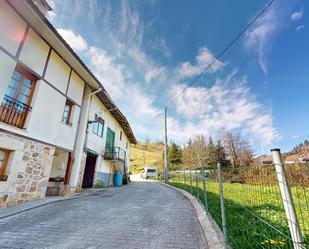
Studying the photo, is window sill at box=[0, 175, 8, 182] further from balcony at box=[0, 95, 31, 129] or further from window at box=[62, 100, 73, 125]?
window at box=[62, 100, 73, 125]

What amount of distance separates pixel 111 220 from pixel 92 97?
8281 mm

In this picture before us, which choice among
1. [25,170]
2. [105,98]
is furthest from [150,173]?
[25,170]

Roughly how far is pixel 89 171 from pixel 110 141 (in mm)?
3149

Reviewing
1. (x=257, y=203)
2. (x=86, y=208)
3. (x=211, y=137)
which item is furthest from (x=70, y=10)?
(x=211, y=137)

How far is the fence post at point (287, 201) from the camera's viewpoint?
64.0 inches

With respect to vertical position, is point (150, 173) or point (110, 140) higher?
point (110, 140)

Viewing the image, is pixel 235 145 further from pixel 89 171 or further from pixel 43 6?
pixel 43 6

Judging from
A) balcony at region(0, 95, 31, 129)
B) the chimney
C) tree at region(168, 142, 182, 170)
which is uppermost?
the chimney

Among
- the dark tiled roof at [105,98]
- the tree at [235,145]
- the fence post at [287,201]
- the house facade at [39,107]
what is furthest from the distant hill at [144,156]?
the fence post at [287,201]

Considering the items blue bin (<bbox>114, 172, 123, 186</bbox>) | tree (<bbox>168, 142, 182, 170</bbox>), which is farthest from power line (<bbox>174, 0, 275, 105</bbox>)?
tree (<bbox>168, 142, 182, 170</bbox>)

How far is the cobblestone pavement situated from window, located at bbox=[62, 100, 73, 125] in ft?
15.0

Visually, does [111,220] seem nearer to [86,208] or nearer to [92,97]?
[86,208]

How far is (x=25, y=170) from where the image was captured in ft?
21.2

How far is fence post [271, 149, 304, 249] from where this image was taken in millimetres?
1626
